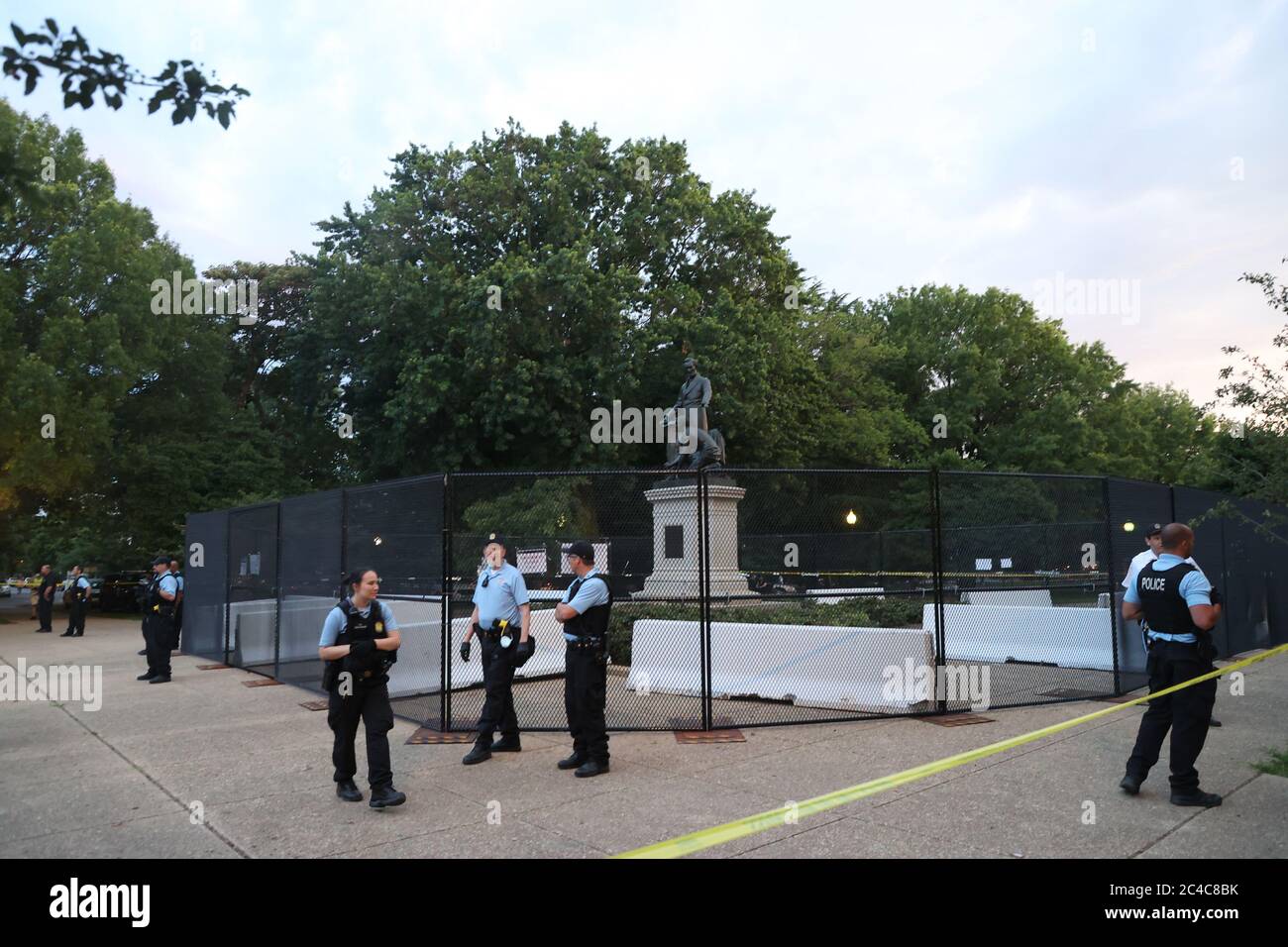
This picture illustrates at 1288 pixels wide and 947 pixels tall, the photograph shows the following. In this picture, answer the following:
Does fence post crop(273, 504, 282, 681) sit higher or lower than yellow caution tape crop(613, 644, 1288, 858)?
higher

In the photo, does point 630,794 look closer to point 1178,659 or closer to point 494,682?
point 494,682

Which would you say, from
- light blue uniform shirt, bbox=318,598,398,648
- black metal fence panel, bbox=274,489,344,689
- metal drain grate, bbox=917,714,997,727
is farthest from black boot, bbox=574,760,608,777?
black metal fence panel, bbox=274,489,344,689

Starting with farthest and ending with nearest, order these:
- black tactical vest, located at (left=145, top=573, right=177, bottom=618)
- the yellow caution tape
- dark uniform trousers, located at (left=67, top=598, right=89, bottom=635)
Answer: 1. dark uniform trousers, located at (left=67, top=598, right=89, bottom=635)
2. black tactical vest, located at (left=145, top=573, right=177, bottom=618)
3. the yellow caution tape

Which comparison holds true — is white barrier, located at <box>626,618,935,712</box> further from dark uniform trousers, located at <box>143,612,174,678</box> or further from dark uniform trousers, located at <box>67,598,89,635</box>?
dark uniform trousers, located at <box>67,598,89,635</box>

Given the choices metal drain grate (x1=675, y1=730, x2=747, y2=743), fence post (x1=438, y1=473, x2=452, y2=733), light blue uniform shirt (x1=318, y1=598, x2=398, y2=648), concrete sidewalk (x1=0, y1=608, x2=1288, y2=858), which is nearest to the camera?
concrete sidewalk (x1=0, y1=608, x2=1288, y2=858)

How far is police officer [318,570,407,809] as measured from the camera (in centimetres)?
624

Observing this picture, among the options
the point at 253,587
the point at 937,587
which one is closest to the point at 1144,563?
the point at 937,587

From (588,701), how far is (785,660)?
3519 mm

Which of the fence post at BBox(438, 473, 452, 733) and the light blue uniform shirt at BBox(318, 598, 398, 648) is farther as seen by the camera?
the fence post at BBox(438, 473, 452, 733)

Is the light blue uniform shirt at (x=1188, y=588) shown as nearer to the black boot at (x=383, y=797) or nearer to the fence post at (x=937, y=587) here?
the fence post at (x=937, y=587)

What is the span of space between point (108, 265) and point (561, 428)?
53.0 ft

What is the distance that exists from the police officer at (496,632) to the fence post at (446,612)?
3.36ft

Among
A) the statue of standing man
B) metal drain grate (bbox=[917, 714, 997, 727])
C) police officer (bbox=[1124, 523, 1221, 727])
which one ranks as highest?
the statue of standing man

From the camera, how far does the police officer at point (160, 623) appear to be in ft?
42.5
